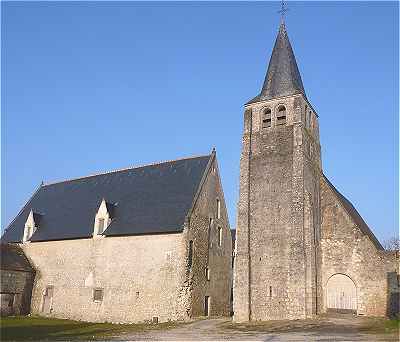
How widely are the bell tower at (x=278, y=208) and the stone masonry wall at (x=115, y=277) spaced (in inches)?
148

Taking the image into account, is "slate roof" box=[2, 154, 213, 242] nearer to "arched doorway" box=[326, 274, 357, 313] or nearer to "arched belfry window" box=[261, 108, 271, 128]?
"arched belfry window" box=[261, 108, 271, 128]

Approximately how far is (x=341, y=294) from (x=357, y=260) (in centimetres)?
208

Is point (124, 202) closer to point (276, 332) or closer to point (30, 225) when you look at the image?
point (30, 225)

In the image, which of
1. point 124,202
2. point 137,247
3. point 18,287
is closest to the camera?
point 137,247

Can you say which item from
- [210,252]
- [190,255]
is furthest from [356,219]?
[190,255]

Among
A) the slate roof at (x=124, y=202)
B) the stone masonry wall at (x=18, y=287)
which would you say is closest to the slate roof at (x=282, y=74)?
the slate roof at (x=124, y=202)

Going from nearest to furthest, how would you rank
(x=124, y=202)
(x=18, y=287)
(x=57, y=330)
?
1. (x=57, y=330)
2. (x=18, y=287)
3. (x=124, y=202)

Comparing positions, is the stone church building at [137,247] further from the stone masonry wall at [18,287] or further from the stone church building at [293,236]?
the stone church building at [293,236]

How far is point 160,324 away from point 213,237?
733 centimetres

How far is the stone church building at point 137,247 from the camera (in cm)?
2423

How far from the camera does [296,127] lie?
24.4m

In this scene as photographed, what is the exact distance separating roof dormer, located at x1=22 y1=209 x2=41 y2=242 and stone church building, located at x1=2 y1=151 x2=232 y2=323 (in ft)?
0.23

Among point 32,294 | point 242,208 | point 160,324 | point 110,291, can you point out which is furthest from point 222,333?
point 32,294

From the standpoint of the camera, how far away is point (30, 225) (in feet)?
103
